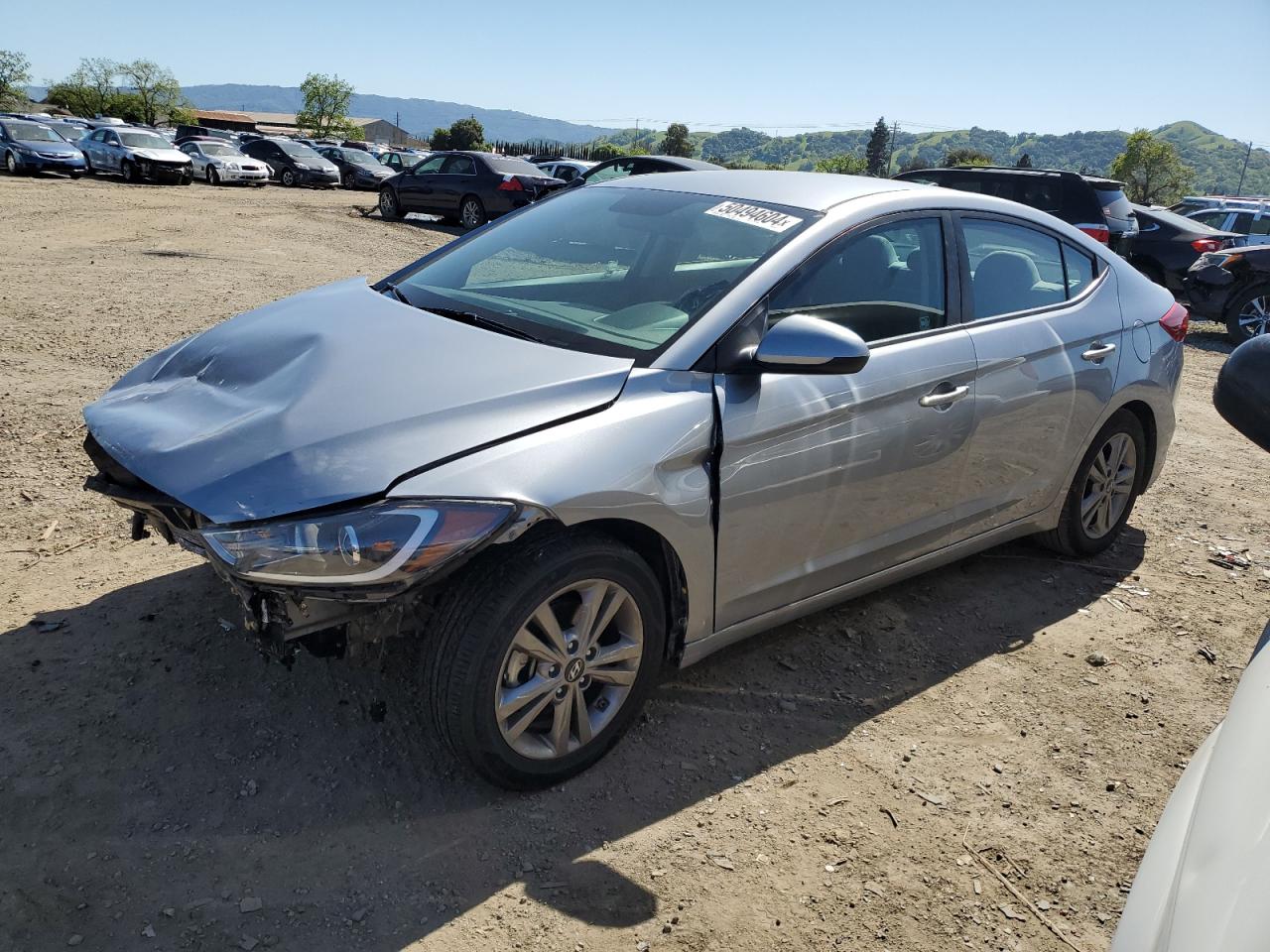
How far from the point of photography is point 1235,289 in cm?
1156

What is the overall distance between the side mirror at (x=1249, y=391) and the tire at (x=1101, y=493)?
2.76m

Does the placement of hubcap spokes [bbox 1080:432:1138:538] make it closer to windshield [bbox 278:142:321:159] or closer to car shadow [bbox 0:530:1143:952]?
car shadow [bbox 0:530:1143:952]

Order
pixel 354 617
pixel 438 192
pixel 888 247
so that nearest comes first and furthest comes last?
pixel 354 617 < pixel 888 247 < pixel 438 192

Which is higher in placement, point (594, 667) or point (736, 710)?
point (594, 667)

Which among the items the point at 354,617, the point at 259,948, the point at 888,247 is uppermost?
the point at 888,247

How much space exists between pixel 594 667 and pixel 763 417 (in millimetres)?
904

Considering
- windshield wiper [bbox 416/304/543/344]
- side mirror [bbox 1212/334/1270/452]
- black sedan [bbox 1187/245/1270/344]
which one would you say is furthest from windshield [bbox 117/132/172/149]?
side mirror [bbox 1212/334/1270/452]

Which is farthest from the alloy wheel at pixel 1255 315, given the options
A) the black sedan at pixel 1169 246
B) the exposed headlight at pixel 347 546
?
the exposed headlight at pixel 347 546

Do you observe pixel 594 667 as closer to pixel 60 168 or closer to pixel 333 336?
pixel 333 336

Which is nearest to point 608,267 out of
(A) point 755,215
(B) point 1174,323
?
(A) point 755,215

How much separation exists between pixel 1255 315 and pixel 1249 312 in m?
0.07

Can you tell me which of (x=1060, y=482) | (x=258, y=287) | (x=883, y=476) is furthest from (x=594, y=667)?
(x=258, y=287)

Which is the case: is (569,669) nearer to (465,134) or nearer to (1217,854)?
(1217,854)

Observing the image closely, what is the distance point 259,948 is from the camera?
226cm
